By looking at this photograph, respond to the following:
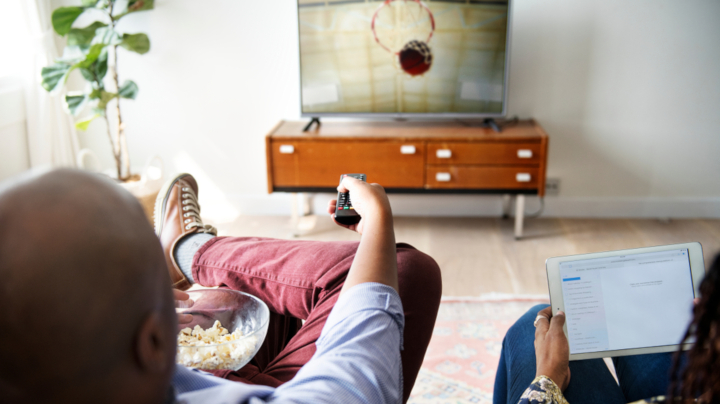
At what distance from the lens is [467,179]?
258 centimetres

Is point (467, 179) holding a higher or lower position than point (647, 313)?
lower

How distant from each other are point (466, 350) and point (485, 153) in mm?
1081

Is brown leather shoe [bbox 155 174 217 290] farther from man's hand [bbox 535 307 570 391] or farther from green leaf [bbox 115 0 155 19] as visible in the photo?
green leaf [bbox 115 0 155 19]

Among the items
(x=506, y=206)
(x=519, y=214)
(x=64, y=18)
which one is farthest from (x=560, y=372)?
(x=64, y=18)

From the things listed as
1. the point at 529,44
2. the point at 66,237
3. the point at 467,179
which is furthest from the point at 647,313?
the point at 529,44

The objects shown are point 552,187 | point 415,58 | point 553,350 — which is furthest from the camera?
point 552,187

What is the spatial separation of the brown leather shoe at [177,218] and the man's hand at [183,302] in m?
0.28

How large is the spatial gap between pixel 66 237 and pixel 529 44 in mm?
2703

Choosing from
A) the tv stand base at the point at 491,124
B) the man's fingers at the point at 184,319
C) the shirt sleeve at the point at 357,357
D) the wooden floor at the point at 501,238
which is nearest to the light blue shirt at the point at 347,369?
the shirt sleeve at the point at 357,357

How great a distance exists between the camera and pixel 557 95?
278 cm

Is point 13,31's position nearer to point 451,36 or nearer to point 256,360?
point 451,36

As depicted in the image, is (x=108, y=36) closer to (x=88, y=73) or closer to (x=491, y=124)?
(x=88, y=73)

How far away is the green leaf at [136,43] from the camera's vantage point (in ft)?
8.38

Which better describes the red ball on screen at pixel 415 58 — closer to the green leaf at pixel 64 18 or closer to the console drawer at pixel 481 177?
the console drawer at pixel 481 177
